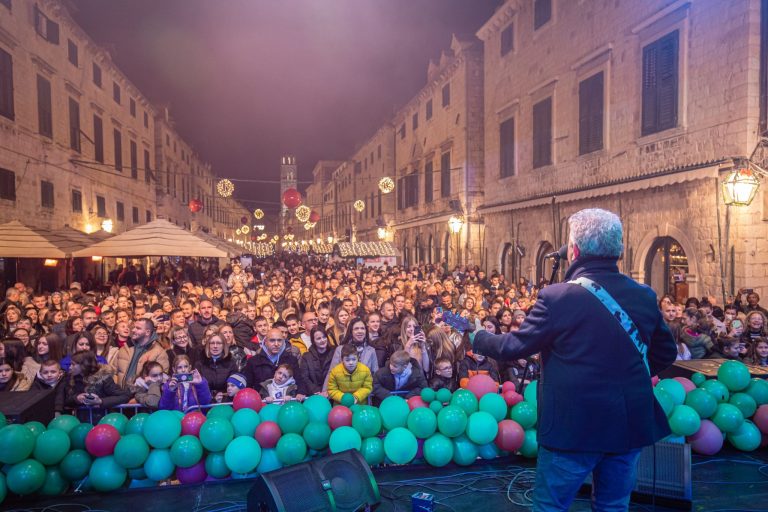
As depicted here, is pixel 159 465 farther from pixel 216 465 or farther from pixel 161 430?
pixel 216 465

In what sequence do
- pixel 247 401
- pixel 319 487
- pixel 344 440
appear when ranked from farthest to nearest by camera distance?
pixel 247 401
pixel 344 440
pixel 319 487

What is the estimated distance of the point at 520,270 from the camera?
61.0ft

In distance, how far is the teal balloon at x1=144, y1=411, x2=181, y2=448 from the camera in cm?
428

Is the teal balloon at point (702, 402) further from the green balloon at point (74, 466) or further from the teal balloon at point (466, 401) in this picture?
the green balloon at point (74, 466)

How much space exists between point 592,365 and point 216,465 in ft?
11.1

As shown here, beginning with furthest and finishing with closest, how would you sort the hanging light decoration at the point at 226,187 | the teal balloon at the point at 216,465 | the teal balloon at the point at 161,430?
1. the hanging light decoration at the point at 226,187
2. the teal balloon at the point at 216,465
3. the teal balloon at the point at 161,430

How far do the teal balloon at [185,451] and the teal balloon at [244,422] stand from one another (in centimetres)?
34

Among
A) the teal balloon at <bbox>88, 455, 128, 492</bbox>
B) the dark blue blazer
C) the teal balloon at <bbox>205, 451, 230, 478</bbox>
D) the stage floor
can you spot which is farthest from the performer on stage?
the teal balloon at <bbox>88, 455, 128, 492</bbox>

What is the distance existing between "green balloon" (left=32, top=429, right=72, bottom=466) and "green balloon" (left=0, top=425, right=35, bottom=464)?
0.07 meters

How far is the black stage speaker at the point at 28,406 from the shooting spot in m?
4.46

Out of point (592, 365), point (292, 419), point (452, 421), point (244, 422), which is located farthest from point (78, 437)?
point (592, 365)

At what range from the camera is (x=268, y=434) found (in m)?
4.39

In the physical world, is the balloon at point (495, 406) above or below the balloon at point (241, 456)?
above

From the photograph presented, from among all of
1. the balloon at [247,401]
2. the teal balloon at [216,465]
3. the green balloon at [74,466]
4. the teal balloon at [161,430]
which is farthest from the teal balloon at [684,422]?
the green balloon at [74,466]
